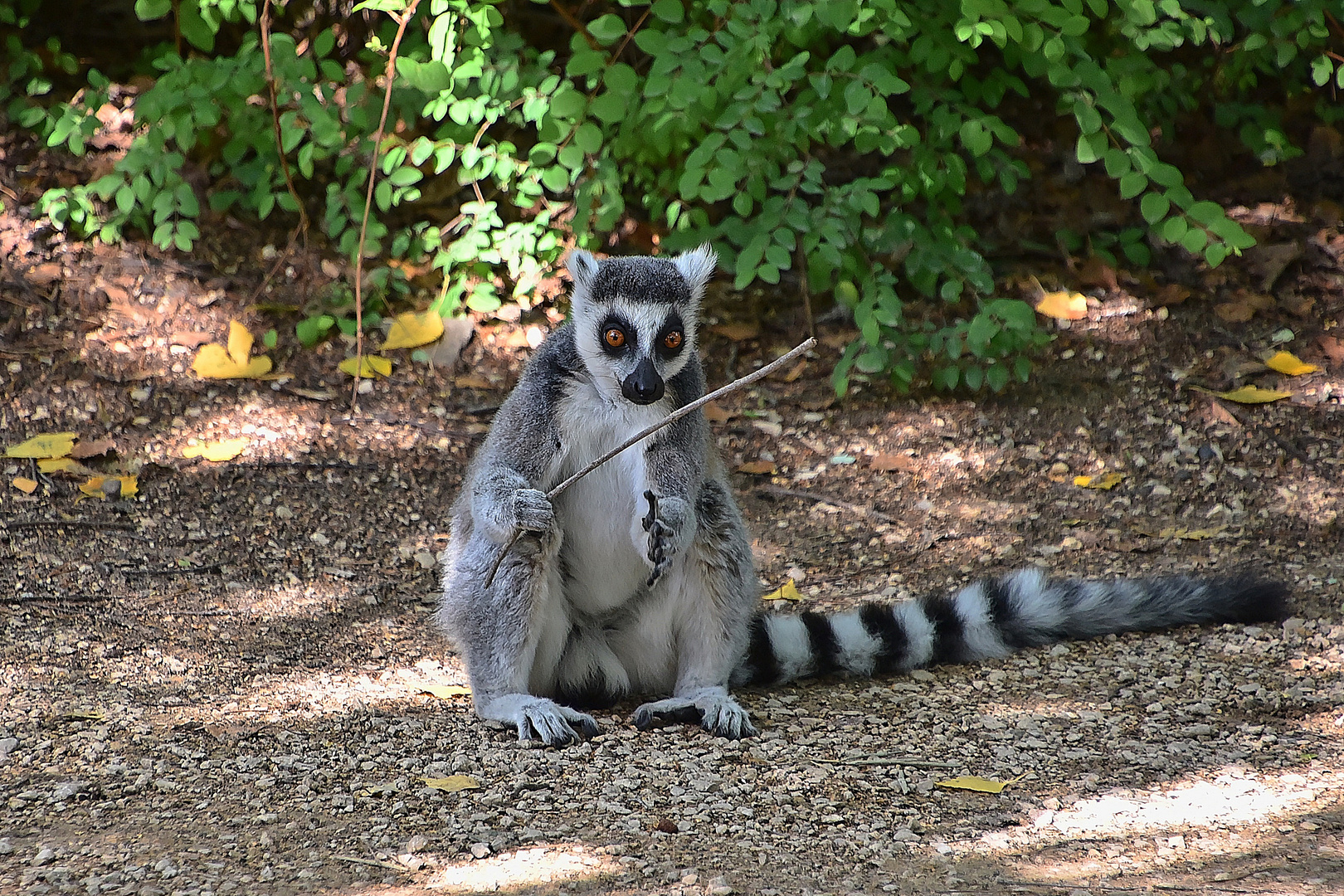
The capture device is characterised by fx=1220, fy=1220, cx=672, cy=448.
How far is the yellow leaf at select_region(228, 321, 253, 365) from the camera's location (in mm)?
6604

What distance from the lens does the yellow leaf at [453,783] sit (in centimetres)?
342

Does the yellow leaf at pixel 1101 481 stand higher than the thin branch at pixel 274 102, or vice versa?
the thin branch at pixel 274 102

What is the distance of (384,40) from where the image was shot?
6.95 metres

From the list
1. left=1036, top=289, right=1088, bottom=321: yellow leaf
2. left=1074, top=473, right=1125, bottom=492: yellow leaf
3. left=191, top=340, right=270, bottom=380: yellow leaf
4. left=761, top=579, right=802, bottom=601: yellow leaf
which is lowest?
left=761, top=579, right=802, bottom=601: yellow leaf

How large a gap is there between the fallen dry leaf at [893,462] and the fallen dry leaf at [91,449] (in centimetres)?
371

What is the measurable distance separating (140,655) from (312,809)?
1.41 metres

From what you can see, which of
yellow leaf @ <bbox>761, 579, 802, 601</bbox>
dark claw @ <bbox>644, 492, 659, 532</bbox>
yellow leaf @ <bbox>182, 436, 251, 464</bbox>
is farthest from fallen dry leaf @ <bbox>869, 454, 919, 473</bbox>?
yellow leaf @ <bbox>182, 436, 251, 464</bbox>

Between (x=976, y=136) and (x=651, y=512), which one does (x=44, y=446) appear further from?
(x=976, y=136)

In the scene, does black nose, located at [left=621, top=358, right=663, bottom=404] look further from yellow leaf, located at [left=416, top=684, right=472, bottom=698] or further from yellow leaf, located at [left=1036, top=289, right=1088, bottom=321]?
yellow leaf, located at [left=1036, top=289, right=1088, bottom=321]

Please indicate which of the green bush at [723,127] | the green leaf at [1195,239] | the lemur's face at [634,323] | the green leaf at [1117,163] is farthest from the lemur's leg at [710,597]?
the green leaf at [1195,239]

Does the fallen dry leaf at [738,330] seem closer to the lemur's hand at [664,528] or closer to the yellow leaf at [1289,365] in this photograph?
the yellow leaf at [1289,365]

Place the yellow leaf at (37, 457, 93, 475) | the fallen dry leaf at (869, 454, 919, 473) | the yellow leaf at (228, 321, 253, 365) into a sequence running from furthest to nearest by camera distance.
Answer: the yellow leaf at (228, 321, 253, 365)
the fallen dry leaf at (869, 454, 919, 473)
the yellow leaf at (37, 457, 93, 475)

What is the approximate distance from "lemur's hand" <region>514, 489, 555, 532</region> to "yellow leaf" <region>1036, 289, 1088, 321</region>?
14.2 feet

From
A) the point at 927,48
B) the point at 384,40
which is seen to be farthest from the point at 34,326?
the point at 927,48
